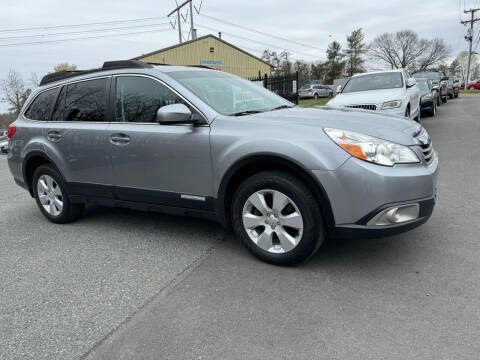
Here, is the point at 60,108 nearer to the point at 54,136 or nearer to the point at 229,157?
the point at 54,136

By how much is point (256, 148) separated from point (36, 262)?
2409 millimetres

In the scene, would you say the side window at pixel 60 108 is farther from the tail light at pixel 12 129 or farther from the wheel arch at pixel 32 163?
the tail light at pixel 12 129

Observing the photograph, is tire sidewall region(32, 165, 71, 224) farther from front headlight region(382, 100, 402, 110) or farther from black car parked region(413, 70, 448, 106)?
black car parked region(413, 70, 448, 106)

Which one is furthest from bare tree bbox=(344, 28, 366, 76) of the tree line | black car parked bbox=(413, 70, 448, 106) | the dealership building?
black car parked bbox=(413, 70, 448, 106)

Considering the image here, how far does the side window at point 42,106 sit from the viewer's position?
482cm

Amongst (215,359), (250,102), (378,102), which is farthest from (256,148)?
(378,102)

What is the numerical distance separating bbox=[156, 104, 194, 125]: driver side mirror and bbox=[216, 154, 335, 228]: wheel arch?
61 cm

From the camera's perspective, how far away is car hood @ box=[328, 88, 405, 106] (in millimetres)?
8663

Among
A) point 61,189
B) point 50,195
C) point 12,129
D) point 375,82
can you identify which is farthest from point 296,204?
point 375,82

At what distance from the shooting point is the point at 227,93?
13.1ft

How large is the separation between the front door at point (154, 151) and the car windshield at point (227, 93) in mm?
218

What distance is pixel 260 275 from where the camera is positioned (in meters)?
3.24

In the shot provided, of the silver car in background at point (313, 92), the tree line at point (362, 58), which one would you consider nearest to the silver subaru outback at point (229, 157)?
the silver car in background at point (313, 92)

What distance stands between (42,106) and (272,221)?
3445mm
